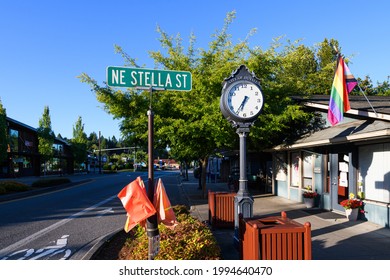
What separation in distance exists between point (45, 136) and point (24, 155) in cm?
446

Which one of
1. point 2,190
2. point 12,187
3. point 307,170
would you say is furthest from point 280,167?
point 12,187

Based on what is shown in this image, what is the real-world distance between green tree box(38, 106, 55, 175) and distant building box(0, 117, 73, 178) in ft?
6.96

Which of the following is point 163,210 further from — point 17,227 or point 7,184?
point 7,184

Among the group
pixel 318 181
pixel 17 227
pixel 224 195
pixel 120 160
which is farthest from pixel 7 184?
pixel 120 160

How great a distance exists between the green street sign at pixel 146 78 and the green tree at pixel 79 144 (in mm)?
57210

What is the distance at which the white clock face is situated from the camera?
282 inches

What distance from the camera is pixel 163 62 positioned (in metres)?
14.7

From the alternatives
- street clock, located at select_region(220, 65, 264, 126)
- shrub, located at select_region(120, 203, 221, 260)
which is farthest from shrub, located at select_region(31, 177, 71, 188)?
street clock, located at select_region(220, 65, 264, 126)

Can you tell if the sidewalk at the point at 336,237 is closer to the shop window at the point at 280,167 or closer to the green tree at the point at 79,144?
the shop window at the point at 280,167

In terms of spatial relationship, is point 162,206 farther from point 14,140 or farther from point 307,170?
point 14,140

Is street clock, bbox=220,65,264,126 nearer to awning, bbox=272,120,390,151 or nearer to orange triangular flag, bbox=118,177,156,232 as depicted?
awning, bbox=272,120,390,151

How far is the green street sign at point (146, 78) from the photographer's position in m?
4.16

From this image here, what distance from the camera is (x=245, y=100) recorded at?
7.23 meters

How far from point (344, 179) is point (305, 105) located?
3957mm
